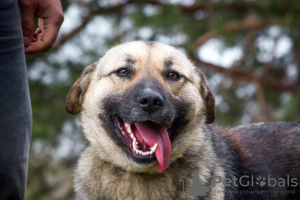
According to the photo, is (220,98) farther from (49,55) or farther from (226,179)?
(226,179)

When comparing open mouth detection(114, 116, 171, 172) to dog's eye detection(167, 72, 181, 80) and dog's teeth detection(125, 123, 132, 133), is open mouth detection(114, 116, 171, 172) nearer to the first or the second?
dog's teeth detection(125, 123, 132, 133)

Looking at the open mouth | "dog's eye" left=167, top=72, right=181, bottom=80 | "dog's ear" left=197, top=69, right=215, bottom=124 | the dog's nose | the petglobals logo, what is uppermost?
the dog's nose

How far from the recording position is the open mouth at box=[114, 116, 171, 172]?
3635 mm

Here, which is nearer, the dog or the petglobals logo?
the dog

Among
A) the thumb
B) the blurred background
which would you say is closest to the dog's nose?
the thumb

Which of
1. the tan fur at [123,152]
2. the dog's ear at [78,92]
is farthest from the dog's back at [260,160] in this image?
the dog's ear at [78,92]

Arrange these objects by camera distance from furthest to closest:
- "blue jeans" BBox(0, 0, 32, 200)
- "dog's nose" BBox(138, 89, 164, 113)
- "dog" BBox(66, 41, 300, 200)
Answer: "dog" BBox(66, 41, 300, 200) < "dog's nose" BBox(138, 89, 164, 113) < "blue jeans" BBox(0, 0, 32, 200)

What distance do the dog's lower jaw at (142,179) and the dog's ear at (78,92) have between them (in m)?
0.40

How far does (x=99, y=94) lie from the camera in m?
4.06

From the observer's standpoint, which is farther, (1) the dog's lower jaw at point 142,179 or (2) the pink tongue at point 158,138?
(1) the dog's lower jaw at point 142,179

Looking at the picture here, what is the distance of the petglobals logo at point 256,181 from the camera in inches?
159

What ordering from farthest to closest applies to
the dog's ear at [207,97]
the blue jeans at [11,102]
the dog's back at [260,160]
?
the dog's ear at [207,97] → the dog's back at [260,160] → the blue jeans at [11,102]

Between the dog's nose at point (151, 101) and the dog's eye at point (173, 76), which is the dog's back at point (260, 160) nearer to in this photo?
the dog's eye at point (173, 76)

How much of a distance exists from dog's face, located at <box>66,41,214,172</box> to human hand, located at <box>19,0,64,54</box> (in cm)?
83
